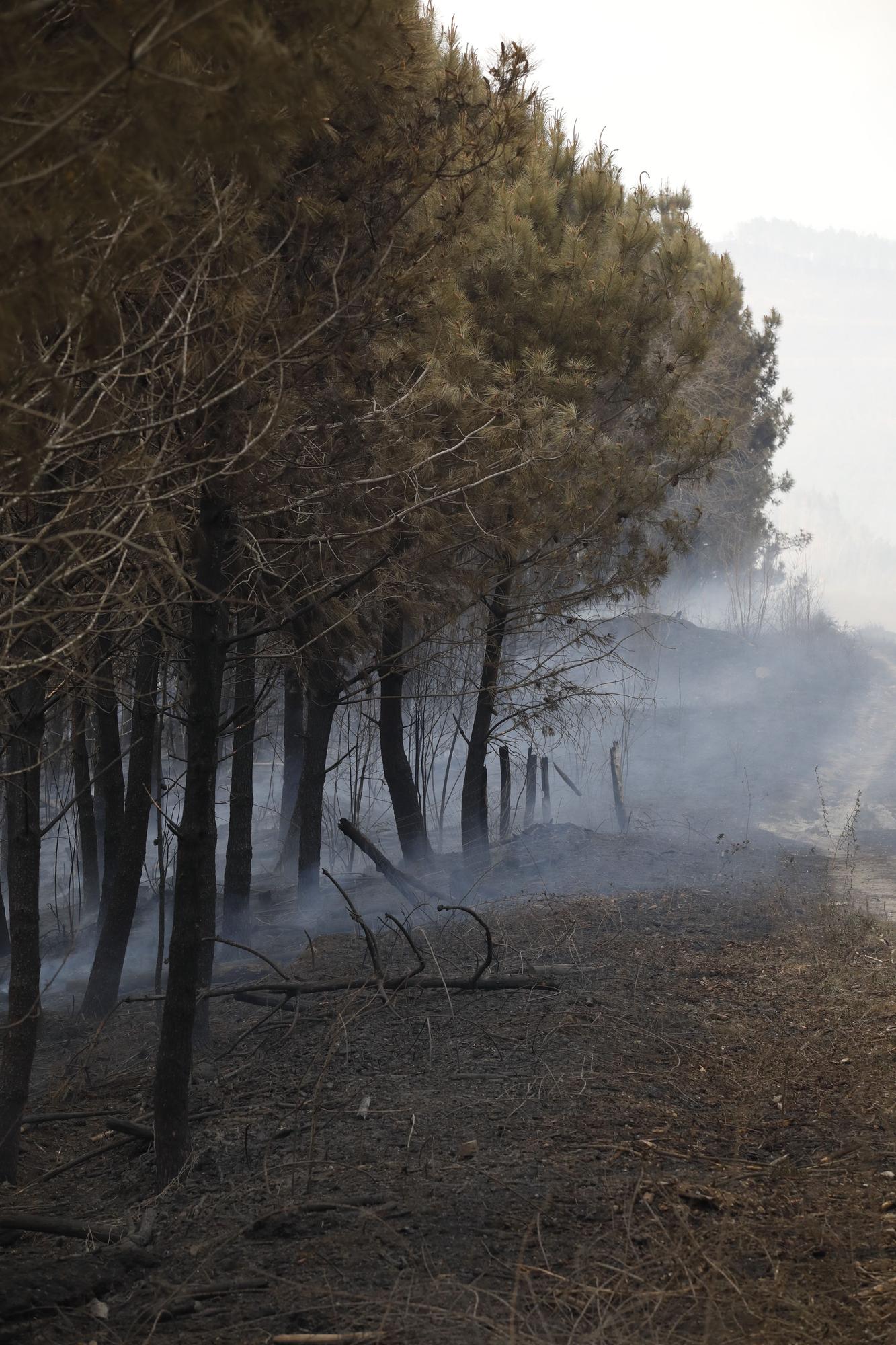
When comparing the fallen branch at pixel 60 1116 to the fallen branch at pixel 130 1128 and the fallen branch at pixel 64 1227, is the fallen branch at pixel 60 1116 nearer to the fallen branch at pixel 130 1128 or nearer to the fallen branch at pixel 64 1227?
the fallen branch at pixel 130 1128

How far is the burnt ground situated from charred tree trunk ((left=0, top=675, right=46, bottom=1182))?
0.29 meters

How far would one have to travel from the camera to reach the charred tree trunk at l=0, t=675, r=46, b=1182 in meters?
5.09

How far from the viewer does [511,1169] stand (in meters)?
4.21

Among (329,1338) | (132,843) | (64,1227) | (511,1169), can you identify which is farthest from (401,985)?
(329,1338)

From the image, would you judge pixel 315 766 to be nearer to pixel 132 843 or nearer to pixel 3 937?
pixel 132 843

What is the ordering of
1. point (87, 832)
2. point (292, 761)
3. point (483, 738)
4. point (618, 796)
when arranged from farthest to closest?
point (618, 796)
point (292, 761)
point (483, 738)
point (87, 832)

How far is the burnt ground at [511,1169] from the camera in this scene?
3246mm

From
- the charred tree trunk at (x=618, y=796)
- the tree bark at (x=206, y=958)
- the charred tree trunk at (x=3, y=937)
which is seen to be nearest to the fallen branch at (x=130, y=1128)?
the tree bark at (x=206, y=958)

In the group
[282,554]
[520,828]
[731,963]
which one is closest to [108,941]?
[282,554]

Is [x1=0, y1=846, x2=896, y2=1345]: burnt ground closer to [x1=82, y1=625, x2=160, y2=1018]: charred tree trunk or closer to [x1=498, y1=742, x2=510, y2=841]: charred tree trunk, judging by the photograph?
[x1=82, y1=625, x2=160, y2=1018]: charred tree trunk

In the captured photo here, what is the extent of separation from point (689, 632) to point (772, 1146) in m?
24.4

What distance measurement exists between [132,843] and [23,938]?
244cm

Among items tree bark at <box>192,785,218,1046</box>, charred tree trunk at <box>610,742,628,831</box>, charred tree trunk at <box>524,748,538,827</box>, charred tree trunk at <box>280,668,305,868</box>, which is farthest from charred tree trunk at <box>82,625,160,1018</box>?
charred tree trunk at <box>610,742,628,831</box>

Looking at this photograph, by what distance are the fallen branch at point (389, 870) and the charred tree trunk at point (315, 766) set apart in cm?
59
